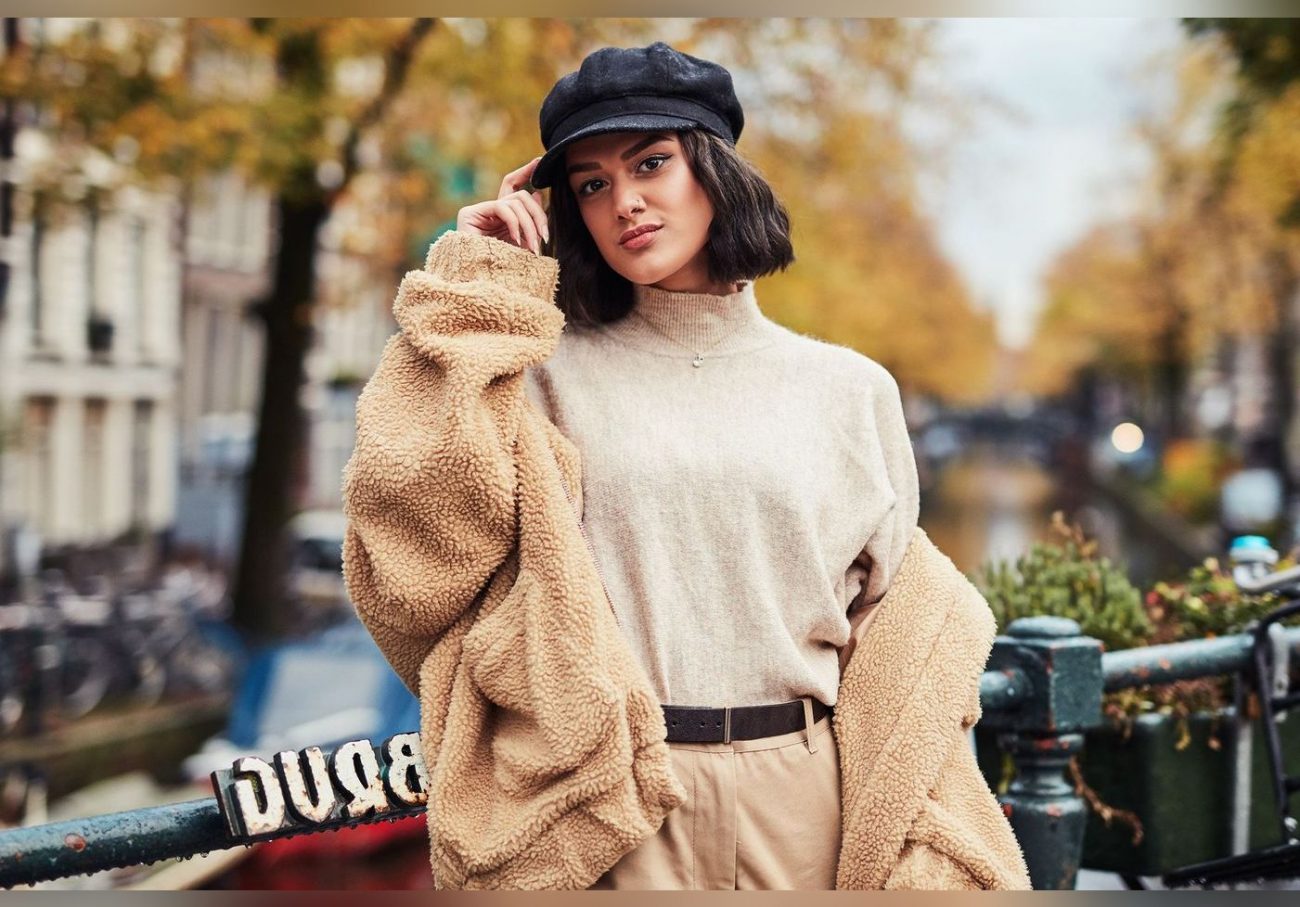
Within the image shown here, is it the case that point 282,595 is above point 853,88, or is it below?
below

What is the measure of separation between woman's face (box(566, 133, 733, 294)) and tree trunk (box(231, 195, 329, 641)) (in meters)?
10.2

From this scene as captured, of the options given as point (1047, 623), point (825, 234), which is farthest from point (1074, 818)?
point (825, 234)

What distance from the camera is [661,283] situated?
206cm

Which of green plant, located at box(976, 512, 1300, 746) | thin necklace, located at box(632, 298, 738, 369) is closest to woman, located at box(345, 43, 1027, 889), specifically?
thin necklace, located at box(632, 298, 738, 369)

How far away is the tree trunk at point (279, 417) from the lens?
1220cm

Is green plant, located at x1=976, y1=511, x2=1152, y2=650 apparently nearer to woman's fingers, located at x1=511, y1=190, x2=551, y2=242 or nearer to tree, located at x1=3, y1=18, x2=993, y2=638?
woman's fingers, located at x1=511, y1=190, x2=551, y2=242

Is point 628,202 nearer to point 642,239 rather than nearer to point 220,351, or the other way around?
point 642,239

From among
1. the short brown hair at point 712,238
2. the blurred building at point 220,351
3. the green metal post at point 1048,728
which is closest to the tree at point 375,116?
the green metal post at point 1048,728

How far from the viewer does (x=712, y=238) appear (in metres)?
2.00

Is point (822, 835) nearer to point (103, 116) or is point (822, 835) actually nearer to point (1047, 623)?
point (1047, 623)

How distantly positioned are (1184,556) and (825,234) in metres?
8.65

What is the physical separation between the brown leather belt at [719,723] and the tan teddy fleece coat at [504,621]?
0.22 ft

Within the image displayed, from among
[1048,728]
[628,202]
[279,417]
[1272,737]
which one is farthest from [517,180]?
[279,417]

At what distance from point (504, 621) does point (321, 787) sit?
0.39 m
